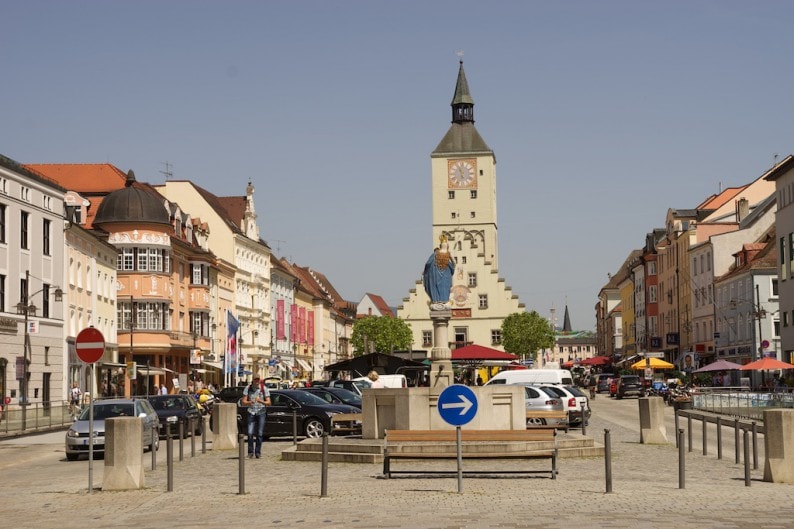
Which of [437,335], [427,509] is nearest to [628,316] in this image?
[437,335]

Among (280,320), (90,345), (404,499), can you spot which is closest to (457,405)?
(404,499)

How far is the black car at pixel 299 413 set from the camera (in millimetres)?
35062

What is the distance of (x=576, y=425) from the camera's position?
42.7 metres

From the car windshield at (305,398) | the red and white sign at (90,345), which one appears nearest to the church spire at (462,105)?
the car windshield at (305,398)

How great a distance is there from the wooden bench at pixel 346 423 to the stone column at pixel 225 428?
2419 millimetres

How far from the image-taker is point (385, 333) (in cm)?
13850

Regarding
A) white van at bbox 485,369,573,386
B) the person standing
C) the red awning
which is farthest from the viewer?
the red awning

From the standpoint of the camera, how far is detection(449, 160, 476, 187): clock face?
14112 cm

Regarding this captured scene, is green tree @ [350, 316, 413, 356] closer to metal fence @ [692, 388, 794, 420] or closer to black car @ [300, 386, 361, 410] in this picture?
metal fence @ [692, 388, 794, 420]

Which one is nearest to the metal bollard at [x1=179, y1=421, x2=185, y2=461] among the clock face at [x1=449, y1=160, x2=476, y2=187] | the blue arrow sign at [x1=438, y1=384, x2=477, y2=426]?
the blue arrow sign at [x1=438, y1=384, x2=477, y2=426]

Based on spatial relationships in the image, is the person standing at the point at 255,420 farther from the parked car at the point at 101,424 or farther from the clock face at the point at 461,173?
the clock face at the point at 461,173

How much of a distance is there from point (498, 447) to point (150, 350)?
57448 millimetres

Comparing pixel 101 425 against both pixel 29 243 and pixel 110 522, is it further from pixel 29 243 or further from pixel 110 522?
pixel 29 243

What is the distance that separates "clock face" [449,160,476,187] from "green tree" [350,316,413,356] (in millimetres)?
16023
